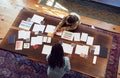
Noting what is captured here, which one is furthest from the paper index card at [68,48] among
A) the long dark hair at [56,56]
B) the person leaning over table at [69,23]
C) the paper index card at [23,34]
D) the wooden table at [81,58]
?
the paper index card at [23,34]

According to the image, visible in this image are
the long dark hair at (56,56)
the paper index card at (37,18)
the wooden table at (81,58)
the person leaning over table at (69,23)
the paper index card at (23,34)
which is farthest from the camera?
the paper index card at (37,18)

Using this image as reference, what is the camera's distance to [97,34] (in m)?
3.42

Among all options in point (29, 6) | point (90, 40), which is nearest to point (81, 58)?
point (90, 40)

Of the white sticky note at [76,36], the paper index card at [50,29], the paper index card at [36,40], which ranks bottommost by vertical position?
the paper index card at [36,40]

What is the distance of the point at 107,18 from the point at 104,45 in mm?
1274

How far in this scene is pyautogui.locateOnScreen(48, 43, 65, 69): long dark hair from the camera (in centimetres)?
260

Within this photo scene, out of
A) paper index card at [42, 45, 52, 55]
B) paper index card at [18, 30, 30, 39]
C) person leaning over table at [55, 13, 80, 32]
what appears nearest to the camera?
paper index card at [42, 45, 52, 55]

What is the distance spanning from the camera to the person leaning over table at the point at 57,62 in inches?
103

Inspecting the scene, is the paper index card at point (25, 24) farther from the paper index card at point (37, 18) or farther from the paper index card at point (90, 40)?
the paper index card at point (90, 40)

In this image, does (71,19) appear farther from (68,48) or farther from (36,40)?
(36,40)

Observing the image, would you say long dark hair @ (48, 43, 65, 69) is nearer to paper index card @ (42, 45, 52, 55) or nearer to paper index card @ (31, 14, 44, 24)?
paper index card @ (42, 45, 52, 55)

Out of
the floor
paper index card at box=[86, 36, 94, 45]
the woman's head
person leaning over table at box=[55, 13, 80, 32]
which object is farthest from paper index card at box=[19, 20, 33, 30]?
paper index card at box=[86, 36, 94, 45]

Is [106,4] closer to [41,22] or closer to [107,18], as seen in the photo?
[107,18]

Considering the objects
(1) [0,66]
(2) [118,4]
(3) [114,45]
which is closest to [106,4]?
(2) [118,4]
